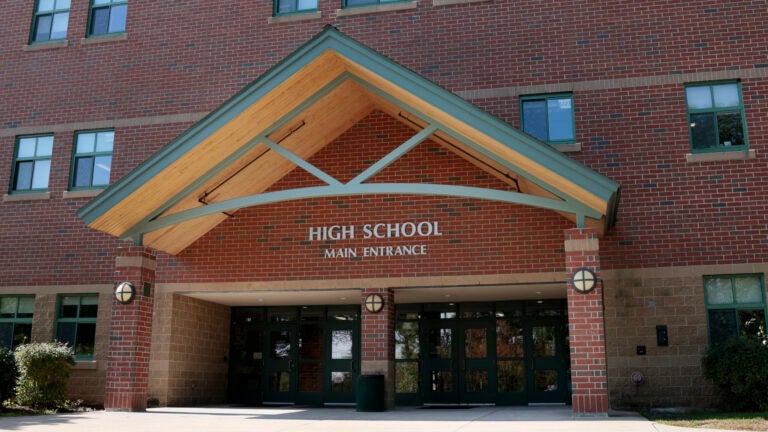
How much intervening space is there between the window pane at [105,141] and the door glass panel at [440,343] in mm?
8502

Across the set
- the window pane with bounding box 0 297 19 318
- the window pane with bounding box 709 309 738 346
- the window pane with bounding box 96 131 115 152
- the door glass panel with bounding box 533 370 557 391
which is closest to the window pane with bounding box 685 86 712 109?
the window pane with bounding box 709 309 738 346

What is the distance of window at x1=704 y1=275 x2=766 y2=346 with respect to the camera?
42.7ft

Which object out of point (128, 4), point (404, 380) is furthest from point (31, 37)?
point (404, 380)

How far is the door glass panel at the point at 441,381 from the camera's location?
16516 millimetres

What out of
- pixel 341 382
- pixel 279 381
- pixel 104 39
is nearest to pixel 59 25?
pixel 104 39

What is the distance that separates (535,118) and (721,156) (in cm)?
356

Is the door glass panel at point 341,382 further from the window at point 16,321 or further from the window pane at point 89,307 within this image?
the window at point 16,321

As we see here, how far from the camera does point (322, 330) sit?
1738 centimetres

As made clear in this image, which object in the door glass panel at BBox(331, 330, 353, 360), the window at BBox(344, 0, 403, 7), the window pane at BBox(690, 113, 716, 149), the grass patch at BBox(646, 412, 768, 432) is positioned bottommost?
the grass patch at BBox(646, 412, 768, 432)

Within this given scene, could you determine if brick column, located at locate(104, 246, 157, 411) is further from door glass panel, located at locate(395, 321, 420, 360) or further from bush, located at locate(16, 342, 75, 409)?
door glass panel, located at locate(395, 321, 420, 360)

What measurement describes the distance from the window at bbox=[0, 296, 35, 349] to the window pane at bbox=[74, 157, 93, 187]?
277cm

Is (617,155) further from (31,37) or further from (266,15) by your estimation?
(31,37)

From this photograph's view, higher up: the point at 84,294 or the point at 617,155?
the point at 617,155

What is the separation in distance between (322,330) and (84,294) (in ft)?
17.7
